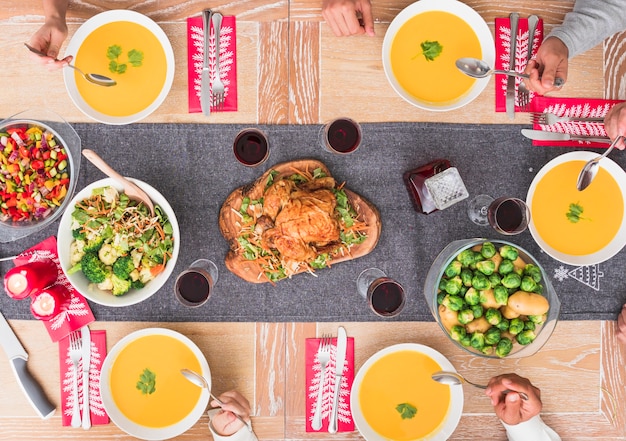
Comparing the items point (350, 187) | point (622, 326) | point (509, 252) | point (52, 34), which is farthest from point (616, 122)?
point (52, 34)

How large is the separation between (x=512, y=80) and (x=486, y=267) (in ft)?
A: 2.30

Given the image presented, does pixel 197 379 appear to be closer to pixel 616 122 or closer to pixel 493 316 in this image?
pixel 493 316

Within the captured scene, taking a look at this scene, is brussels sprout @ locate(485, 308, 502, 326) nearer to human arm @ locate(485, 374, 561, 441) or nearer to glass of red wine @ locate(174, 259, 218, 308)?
human arm @ locate(485, 374, 561, 441)

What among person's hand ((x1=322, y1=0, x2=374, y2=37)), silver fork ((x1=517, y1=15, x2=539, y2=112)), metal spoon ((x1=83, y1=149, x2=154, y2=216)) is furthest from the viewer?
silver fork ((x1=517, y1=15, x2=539, y2=112))

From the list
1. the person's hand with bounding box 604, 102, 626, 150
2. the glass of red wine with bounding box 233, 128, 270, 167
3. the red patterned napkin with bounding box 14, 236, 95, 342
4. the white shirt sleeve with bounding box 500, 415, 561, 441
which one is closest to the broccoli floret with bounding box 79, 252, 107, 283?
the red patterned napkin with bounding box 14, 236, 95, 342

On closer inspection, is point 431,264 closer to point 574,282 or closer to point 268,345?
point 574,282

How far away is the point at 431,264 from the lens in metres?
1.72

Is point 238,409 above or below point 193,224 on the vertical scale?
below

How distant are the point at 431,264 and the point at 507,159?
1.58 ft

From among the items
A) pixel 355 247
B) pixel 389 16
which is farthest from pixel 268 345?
pixel 389 16

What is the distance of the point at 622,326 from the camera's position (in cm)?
168

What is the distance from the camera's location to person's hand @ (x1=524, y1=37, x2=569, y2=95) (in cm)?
159

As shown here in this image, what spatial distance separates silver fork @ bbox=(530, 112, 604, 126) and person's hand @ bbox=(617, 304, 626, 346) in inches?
27.3

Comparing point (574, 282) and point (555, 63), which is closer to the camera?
point (555, 63)
